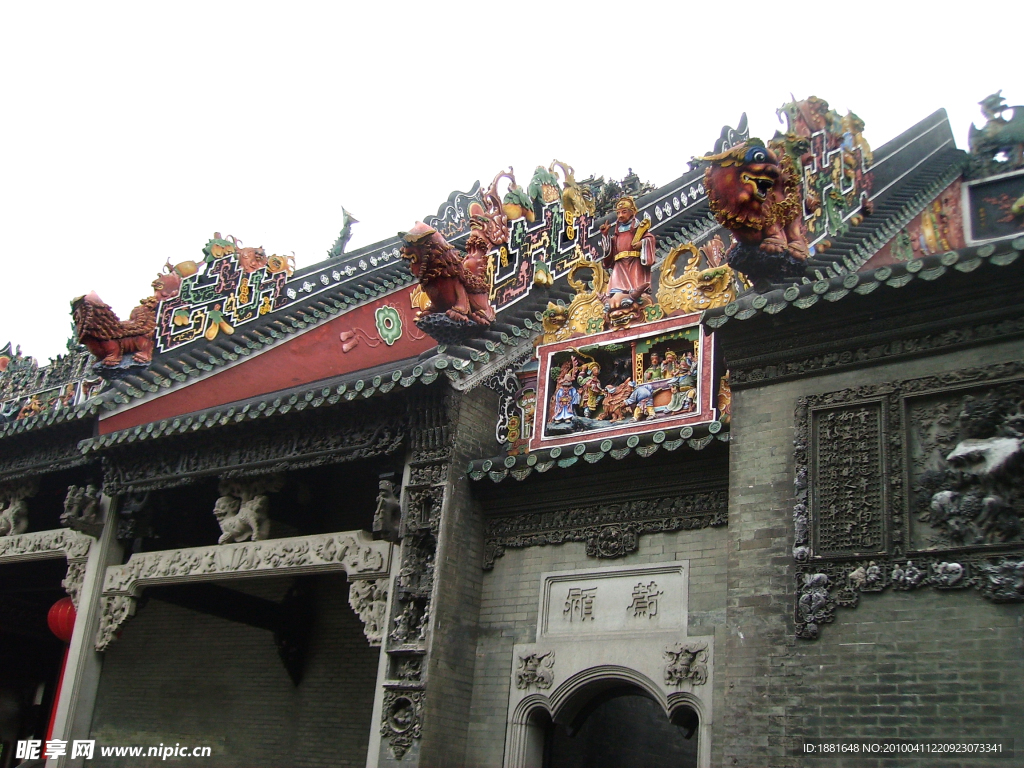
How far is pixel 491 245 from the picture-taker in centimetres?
1289

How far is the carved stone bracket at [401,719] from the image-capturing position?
9.54 meters

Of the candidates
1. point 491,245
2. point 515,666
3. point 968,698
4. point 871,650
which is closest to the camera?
point 968,698

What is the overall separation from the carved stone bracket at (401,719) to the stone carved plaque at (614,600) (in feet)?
4.30

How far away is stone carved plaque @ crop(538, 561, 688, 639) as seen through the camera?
9.42 m

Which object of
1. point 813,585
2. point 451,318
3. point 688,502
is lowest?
point 813,585

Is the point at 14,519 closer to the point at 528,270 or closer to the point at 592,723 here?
the point at 528,270

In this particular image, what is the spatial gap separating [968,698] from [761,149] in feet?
15.3

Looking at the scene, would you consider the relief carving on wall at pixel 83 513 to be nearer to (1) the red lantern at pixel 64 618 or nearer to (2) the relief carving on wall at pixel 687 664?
(1) the red lantern at pixel 64 618

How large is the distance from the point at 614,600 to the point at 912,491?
3.10m

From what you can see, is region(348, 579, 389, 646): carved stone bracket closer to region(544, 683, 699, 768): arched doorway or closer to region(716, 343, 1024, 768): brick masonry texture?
region(544, 683, 699, 768): arched doorway

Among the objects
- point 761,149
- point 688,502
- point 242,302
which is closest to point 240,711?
point 242,302

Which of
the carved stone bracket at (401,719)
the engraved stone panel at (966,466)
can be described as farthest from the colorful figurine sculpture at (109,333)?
the engraved stone panel at (966,466)

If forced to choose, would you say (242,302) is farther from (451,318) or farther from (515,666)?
(515,666)

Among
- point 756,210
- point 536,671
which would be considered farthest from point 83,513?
point 756,210
